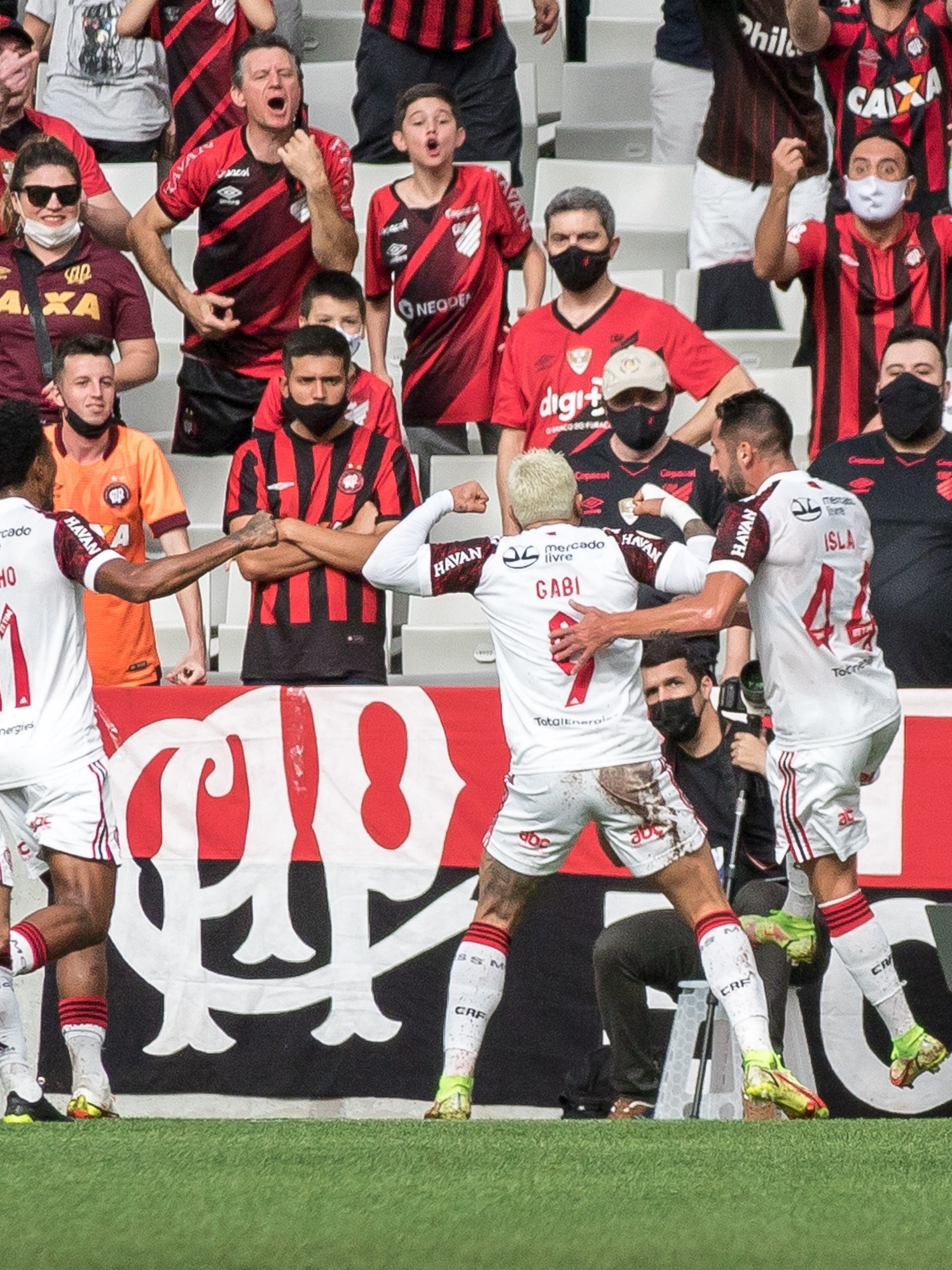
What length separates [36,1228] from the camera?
410 cm

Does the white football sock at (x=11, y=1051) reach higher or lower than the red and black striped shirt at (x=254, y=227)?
lower

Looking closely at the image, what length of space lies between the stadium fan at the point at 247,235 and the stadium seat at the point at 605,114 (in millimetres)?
2831

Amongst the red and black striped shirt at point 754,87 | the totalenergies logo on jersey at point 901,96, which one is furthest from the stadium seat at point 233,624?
the totalenergies logo on jersey at point 901,96

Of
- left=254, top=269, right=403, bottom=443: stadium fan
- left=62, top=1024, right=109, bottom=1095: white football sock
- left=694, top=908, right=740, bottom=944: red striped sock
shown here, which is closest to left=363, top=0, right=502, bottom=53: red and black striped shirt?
left=254, top=269, right=403, bottom=443: stadium fan

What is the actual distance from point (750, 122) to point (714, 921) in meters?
4.74

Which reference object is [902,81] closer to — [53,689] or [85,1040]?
[53,689]

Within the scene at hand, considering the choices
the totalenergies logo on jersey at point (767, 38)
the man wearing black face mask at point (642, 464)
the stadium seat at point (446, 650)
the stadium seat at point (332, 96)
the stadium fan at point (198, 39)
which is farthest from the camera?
the stadium seat at point (332, 96)

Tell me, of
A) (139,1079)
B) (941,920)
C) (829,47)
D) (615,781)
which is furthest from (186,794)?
(829,47)

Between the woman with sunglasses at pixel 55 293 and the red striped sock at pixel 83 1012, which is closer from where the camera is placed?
the red striped sock at pixel 83 1012

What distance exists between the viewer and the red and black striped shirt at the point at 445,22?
30.8 feet

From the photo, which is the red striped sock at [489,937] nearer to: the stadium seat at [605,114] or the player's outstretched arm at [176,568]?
the player's outstretched arm at [176,568]

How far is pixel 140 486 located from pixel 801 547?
8.76ft

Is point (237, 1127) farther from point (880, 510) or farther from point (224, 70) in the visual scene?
point (224, 70)

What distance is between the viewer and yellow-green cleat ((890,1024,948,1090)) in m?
5.91
